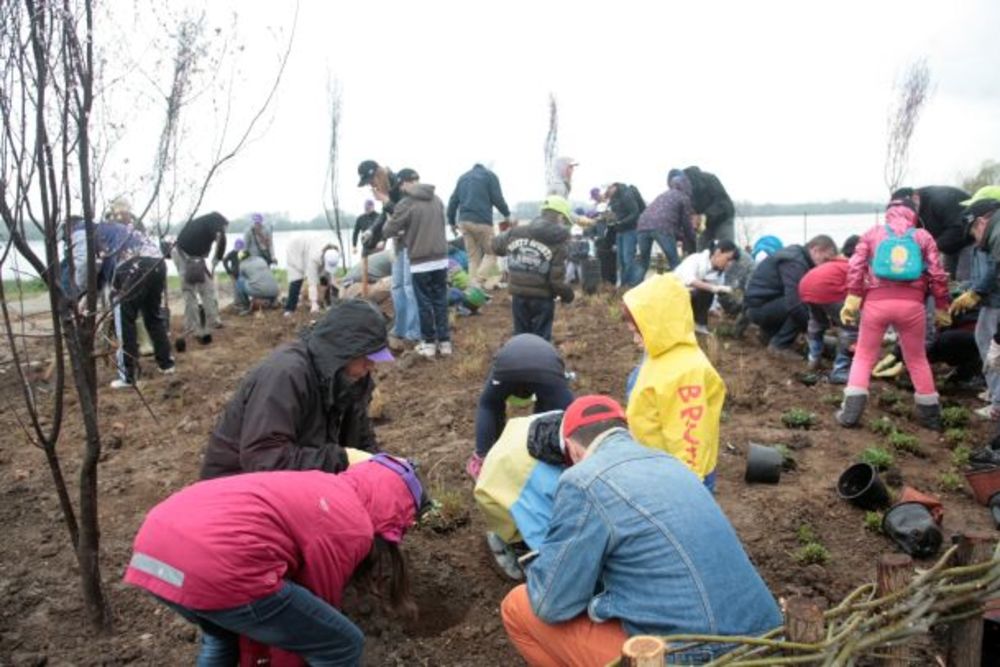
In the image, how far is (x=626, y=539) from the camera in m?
2.25

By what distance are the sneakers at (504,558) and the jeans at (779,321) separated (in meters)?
4.81

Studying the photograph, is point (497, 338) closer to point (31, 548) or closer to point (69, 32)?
point (31, 548)

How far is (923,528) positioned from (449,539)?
2334 millimetres

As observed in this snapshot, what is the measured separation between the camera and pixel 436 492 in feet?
15.0

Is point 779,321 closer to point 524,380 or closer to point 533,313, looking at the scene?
point 533,313

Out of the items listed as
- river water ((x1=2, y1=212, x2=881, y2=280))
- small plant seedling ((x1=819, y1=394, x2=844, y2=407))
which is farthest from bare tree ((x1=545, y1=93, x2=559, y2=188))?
small plant seedling ((x1=819, y1=394, x2=844, y2=407))

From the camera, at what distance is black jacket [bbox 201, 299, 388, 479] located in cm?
291

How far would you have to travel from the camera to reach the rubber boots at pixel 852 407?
5.64m

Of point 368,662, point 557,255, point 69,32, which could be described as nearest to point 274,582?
point 368,662

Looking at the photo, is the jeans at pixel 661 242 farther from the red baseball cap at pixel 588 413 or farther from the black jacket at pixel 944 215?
the red baseball cap at pixel 588 413

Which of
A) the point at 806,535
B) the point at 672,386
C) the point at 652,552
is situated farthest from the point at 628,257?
the point at 652,552

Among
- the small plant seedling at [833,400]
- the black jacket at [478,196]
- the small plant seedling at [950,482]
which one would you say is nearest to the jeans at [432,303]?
the black jacket at [478,196]

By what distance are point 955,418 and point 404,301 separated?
16.6ft

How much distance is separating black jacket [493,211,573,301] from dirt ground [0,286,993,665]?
3.15 ft
